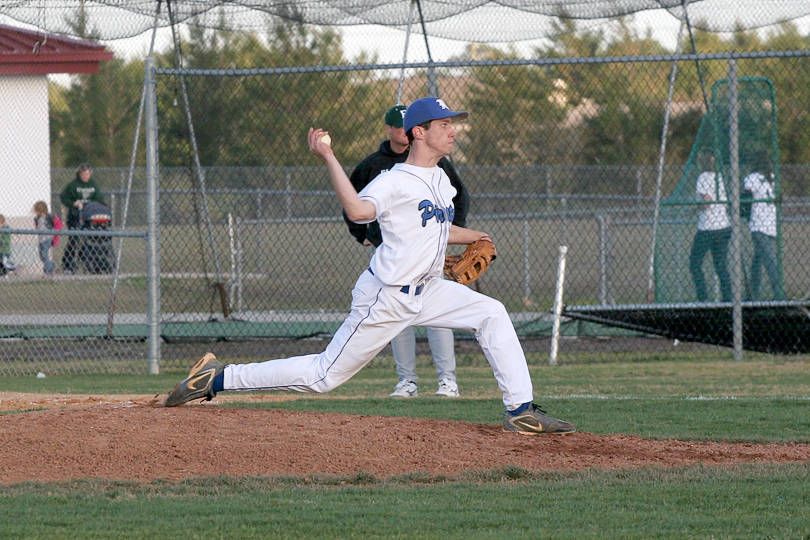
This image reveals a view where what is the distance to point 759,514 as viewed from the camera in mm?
3719

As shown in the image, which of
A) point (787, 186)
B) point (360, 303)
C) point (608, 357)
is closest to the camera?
point (360, 303)

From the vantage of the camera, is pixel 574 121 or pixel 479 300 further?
pixel 574 121

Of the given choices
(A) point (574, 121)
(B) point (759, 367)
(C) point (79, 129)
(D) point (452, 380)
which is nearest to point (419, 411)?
(D) point (452, 380)

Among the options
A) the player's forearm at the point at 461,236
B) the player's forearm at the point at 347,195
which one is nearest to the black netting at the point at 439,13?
the player's forearm at the point at 461,236

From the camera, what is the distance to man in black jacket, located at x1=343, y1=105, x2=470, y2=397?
7027 mm

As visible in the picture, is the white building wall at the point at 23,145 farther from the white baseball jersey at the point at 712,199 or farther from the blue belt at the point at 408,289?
the blue belt at the point at 408,289

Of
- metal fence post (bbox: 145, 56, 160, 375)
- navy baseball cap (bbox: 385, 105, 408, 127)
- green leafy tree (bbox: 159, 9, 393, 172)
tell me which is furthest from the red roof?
navy baseball cap (bbox: 385, 105, 408, 127)

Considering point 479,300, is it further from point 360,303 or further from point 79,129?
point 79,129

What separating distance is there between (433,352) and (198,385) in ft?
7.25

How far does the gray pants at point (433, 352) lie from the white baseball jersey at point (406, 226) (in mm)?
2064

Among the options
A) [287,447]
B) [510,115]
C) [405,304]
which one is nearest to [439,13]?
[405,304]

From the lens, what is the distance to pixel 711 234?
1009 cm

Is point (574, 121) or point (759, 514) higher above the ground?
point (574, 121)

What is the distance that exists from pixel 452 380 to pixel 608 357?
11.4 ft
